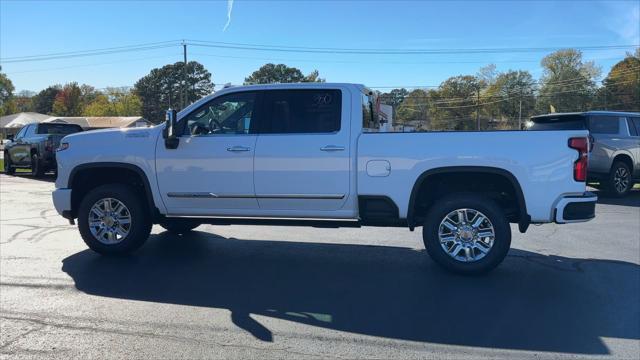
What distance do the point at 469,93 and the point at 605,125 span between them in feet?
250

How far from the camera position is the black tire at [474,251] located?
5.41 meters

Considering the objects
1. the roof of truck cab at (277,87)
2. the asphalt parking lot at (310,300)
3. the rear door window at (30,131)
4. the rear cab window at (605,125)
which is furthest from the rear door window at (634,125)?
the rear door window at (30,131)

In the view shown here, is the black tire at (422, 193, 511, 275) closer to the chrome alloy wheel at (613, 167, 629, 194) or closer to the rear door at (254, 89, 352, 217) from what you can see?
the rear door at (254, 89, 352, 217)

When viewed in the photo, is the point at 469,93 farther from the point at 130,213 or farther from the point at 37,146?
the point at 130,213

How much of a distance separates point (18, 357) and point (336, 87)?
407 cm

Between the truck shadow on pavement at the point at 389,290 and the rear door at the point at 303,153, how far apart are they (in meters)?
0.78

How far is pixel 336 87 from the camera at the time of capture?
5992 millimetres

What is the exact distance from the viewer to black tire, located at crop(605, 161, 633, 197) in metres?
12.6

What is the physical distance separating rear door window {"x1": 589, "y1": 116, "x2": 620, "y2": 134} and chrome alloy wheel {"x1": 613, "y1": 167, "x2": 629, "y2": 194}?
0.98 meters

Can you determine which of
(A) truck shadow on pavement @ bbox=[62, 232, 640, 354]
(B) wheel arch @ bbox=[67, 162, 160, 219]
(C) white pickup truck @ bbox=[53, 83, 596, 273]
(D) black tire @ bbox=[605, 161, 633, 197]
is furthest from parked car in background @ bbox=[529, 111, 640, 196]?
(B) wheel arch @ bbox=[67, 162, 160, 219]

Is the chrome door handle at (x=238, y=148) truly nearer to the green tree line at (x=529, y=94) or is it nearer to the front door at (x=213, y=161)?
the front door at (x=213, y=161)

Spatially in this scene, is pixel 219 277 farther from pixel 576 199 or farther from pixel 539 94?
pixel 539 94

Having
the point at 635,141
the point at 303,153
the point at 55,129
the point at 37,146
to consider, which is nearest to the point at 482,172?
the point at 303,153

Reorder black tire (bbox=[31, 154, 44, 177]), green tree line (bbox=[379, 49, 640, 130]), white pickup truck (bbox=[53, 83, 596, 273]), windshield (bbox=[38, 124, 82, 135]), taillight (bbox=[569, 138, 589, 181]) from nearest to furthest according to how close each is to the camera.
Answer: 1. taillight (bbox=[569, 138, 589, 181])
2. white pickup truck (bbox=[53, 83, 596, 273])
3. black tire (bbox=[31, 154, 44, 177])
4. windshield (bbox=[38, 124, 82, 135])
5. green tree line (bbox=[379, 49, 640, 130])
